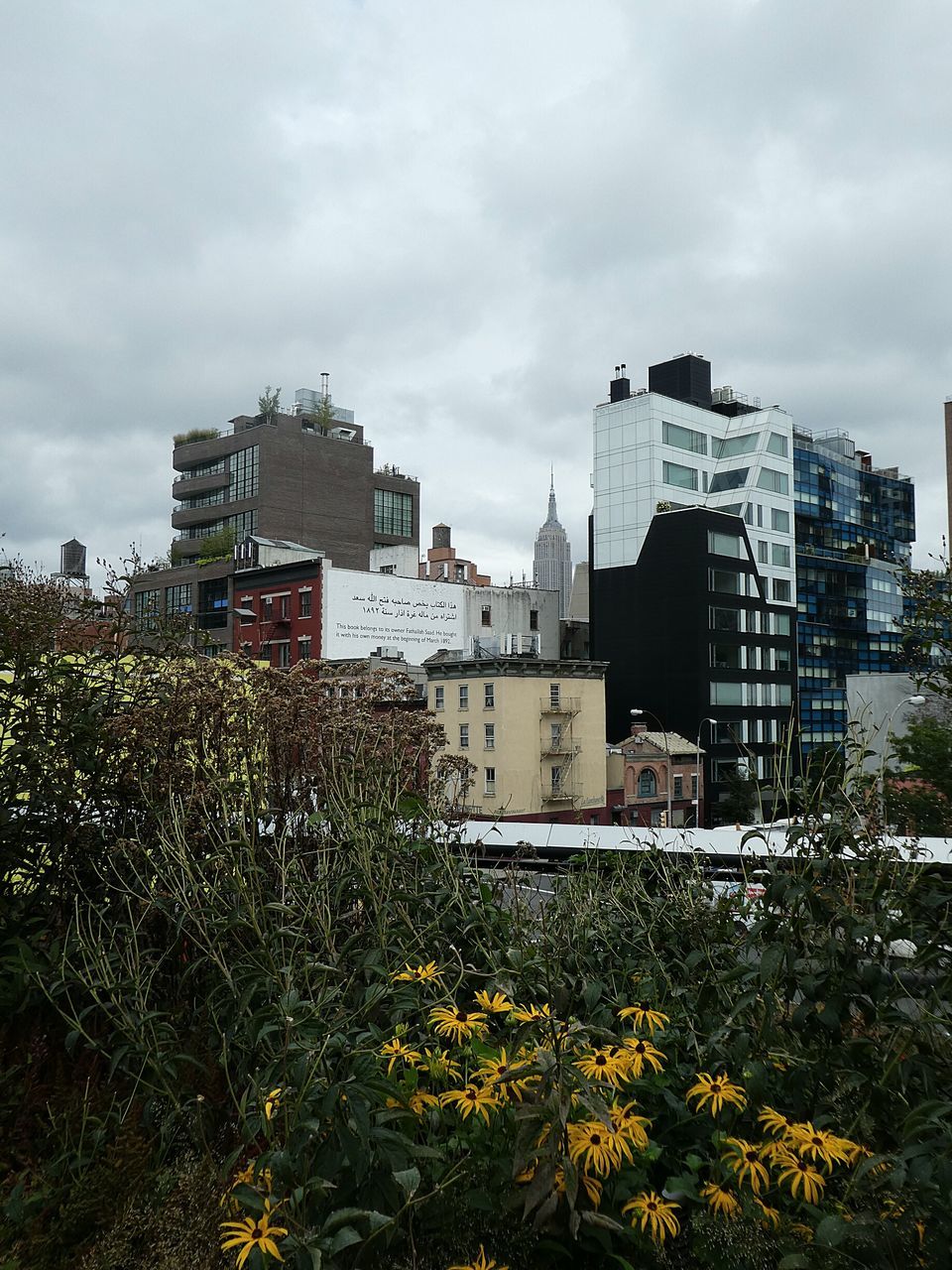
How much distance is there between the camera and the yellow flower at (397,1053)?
3303 mm

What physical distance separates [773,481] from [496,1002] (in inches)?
2991

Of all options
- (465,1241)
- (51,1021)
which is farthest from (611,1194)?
(51,1021)

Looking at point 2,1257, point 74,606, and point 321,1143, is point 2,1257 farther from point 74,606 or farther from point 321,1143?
point 74,606

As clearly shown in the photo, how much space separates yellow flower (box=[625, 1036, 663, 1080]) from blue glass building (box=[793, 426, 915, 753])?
82.6 metres

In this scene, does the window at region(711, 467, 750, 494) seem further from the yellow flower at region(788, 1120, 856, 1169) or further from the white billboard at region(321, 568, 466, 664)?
the yellow flower at region(788, 1120, 856, 1169)

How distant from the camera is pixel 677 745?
56.7 m

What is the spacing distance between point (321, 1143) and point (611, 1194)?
880 millimetres

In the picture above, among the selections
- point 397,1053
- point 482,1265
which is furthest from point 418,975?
point 482,1265

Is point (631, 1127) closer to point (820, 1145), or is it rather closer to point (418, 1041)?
point (820, 1145)

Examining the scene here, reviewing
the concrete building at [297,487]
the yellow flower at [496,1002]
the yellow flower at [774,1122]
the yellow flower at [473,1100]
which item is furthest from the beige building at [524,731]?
the yellow flower at [473,1100]

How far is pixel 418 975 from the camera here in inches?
150

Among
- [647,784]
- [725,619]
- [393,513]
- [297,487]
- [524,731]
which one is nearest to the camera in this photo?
[524,731]

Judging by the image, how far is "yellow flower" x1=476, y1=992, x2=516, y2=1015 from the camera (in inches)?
142

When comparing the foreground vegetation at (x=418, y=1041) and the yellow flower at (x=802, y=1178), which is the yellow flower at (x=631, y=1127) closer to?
the foreground vegetation at (x=418, y=1041)
